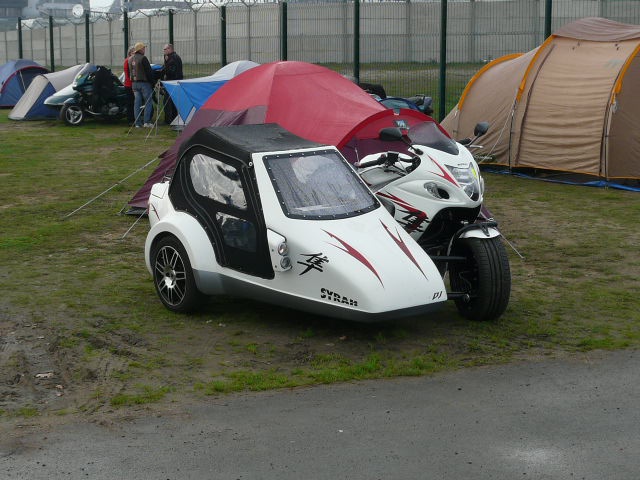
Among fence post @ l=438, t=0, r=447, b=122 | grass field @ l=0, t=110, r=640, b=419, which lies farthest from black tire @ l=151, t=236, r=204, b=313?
fence post @ l=438, t=0, r=447, b=122

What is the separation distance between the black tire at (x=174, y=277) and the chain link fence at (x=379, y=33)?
40.7 feet

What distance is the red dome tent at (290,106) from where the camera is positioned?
11.0 metres

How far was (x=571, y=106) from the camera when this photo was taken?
14391 millimetres

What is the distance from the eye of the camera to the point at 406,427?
5734 mm

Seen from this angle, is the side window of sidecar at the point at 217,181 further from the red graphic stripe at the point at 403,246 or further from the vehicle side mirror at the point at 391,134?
the vehicle side mirror at the point at 391,134

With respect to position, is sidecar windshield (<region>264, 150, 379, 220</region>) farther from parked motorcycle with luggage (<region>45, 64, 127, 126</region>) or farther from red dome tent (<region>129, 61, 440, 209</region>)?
parked motorcycle with luggage (<region>45, 64, 127, 126</region>)

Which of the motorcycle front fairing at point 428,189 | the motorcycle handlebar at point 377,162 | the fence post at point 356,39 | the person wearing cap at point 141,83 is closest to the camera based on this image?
the motorcycle front fairing at point 428,189

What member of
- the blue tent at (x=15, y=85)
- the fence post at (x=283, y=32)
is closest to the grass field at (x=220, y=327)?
the fence post at (x=283, y=32)

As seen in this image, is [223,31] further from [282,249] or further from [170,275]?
[282,249]

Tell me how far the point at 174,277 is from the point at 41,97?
18330mm

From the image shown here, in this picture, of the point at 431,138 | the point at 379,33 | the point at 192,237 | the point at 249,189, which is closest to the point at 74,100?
the point at 379,33

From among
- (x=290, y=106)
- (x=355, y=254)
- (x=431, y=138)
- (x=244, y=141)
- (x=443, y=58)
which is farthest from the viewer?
(x=443, y=58)

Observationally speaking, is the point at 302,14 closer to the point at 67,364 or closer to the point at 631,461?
the point at 67,364

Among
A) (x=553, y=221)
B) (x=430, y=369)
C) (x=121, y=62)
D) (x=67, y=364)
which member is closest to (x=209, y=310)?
(x=67, y=364)
